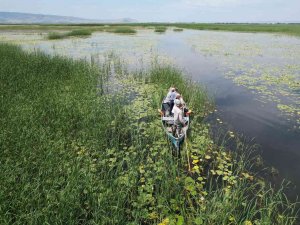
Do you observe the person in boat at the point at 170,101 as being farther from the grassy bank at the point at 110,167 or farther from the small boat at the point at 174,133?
the small boat at the point at 174,133

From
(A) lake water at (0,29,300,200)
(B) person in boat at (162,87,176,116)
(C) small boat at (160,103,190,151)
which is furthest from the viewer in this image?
(B) person in boat at (162,87,176,116)

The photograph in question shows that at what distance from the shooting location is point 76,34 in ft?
181

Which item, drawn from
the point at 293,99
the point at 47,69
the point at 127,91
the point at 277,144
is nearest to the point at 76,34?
the point at 47,69

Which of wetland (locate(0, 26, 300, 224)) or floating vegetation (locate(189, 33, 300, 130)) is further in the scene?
floating vegetation (locate(189, 33, 300, 130))

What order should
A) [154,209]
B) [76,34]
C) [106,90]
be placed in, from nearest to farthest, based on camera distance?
[154,209]
[106,90]
[76,34]

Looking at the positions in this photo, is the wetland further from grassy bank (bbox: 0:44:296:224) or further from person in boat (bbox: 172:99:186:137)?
person in boat (bbox: 172:99:186:137)

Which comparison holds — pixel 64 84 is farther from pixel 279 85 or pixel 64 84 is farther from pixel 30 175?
pixel 279 85

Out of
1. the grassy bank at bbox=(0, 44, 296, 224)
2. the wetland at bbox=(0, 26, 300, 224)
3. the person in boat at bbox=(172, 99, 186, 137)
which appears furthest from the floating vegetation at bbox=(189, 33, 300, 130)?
the person in boat at bbox=(172, 99, 186, 137)

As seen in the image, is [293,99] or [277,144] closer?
[277,144]

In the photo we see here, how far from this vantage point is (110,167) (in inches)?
323

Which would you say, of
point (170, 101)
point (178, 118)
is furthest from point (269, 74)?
point (178, 118)

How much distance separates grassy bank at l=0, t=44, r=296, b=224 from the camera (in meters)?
6.04

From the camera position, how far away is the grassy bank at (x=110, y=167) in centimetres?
604

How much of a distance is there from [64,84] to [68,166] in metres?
8.82
